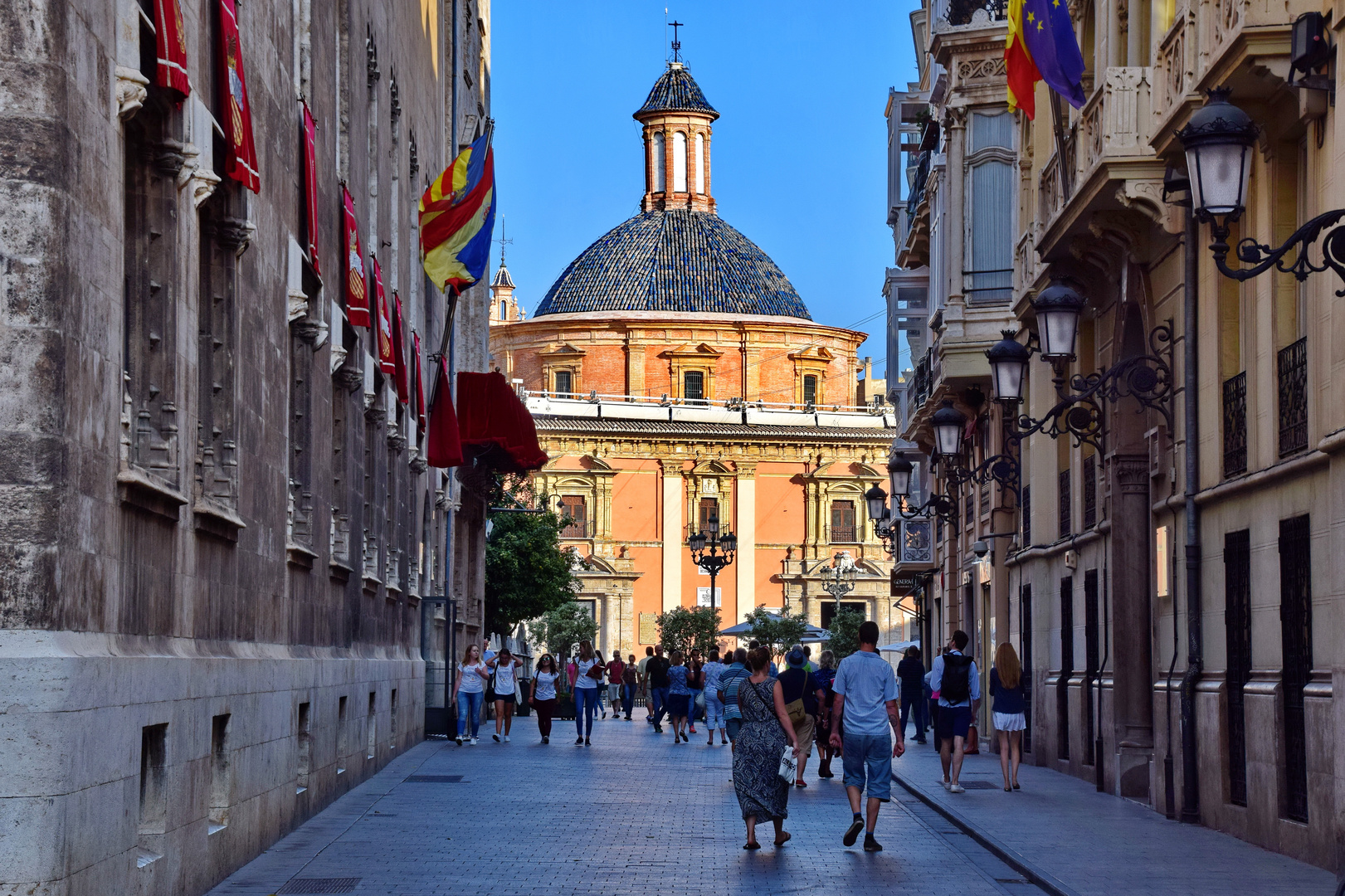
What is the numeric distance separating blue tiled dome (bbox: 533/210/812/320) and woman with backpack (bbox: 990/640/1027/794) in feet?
218

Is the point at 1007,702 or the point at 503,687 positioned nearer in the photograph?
the point at 1007,702

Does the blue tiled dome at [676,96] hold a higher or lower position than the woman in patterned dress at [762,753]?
higher

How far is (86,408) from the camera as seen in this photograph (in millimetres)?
8562

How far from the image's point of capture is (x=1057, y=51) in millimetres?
18172

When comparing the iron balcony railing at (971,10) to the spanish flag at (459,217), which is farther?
the iron balcony railing at (971,10)

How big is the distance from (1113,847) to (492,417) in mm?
22667

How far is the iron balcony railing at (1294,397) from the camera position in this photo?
44.4 feet

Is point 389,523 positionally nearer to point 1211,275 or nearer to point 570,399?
point 1211,275

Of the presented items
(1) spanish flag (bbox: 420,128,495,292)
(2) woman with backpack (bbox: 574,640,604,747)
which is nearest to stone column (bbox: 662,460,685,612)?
(2) woman with backpack (bbox: 574,640,604,747)

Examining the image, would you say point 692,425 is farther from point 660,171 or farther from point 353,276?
point 353,276

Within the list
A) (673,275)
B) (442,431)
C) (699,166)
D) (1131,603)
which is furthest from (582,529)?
(1131,603)

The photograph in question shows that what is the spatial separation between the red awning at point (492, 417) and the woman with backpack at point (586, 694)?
4.45 meters

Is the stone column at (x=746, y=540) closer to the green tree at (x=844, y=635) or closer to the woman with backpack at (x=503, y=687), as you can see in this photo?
the green tree at (x=844, y=635)

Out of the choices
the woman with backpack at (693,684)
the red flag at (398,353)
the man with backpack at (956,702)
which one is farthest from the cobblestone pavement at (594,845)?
the woman with backpack at (693,684)
